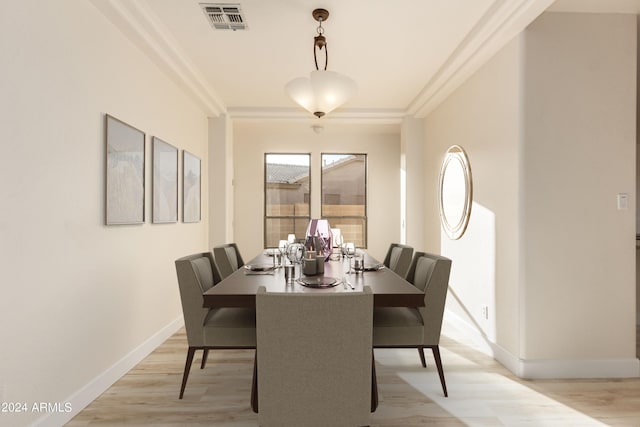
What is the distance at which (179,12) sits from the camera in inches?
108

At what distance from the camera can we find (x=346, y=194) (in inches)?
255

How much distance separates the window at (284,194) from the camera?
252 inches

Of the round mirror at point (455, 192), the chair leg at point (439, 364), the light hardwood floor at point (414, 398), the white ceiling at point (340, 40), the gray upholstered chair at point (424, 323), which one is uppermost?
the white ceiling at point (340, 40)

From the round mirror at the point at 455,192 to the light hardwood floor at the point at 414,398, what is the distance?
55.0 inches

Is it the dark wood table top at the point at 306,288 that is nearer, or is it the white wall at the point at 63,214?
the white wall at the point at 63,214

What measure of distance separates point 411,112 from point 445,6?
2.39 m

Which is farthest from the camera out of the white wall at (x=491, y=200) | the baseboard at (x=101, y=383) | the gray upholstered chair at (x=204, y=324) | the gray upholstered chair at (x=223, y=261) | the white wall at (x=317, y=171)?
the white wall at (x=317, y=171)

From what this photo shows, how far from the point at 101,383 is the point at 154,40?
101 inches

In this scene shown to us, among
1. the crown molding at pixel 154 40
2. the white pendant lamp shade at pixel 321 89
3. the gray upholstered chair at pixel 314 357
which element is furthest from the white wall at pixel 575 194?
the crown molding at pixel 154 40

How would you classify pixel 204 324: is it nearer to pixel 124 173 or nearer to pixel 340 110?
pixel 124 173

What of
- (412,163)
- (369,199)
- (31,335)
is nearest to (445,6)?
(412,163)

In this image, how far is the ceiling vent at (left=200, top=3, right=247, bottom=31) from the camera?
2.66 m

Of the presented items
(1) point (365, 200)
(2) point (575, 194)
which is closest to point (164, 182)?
(2) point (575, 194)

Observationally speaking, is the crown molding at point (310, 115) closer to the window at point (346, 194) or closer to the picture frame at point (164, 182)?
the window at point (346, 194)
